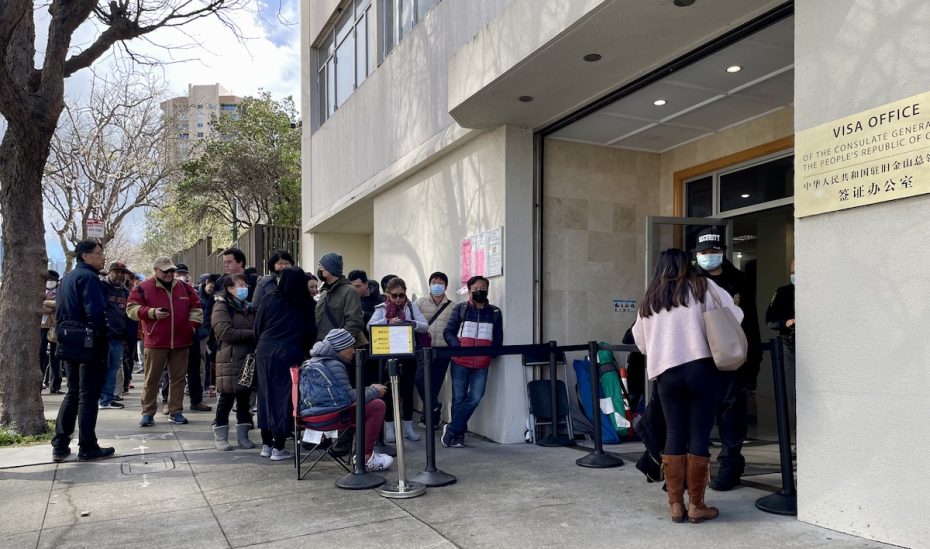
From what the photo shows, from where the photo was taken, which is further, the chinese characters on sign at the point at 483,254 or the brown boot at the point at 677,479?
the chinese characters on sign at the point at 483,254

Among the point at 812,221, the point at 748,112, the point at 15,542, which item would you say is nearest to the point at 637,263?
the point at 748,112

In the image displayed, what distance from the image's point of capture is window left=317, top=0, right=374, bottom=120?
40.5 ft

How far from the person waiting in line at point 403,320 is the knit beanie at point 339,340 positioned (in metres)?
1.37

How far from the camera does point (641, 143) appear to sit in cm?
839

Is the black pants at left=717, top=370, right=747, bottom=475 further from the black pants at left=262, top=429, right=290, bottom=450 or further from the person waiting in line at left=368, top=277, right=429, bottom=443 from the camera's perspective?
the black pants at left=262, top=429, right=290, bottom=450

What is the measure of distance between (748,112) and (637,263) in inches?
84.0

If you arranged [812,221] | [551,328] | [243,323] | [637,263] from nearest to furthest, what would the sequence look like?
[812,221], [243,323], [551,328], [637,263]

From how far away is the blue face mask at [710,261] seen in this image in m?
5.61

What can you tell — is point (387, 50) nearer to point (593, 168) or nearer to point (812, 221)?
point (593, 168)

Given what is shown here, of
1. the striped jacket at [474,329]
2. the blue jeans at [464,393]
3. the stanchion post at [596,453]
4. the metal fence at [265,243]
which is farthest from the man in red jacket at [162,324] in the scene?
the metal fence at [265,243]

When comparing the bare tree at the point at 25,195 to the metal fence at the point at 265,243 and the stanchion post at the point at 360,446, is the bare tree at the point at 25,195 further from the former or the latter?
the metal fence at the point at 265,243

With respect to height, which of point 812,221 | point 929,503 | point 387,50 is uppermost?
point 387,50

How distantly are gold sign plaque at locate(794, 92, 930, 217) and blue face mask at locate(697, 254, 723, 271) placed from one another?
1369 millimetres

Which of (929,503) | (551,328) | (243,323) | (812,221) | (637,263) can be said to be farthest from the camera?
(637,263)
